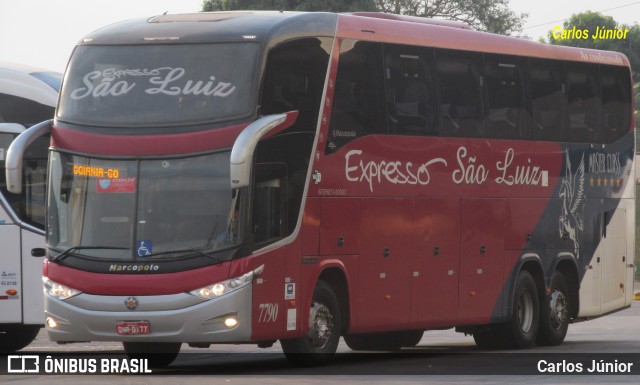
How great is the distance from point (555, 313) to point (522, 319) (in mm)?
1016

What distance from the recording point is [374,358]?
21719 mm

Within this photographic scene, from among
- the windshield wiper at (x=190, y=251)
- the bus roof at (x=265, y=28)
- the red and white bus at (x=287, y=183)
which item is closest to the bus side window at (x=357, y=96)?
the red and white bus at (x=287, y=183)

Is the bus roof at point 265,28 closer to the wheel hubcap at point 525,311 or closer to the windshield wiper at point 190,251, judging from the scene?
the windshield wiper at point 190,251

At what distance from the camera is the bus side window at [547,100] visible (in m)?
24.0

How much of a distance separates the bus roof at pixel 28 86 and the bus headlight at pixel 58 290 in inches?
175

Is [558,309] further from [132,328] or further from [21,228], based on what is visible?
[132,328]

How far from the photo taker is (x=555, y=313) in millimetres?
24844

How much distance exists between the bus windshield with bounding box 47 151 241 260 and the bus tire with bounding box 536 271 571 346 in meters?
8.00

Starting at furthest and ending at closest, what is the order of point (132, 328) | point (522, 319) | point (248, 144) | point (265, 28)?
point (522, 319) < point (265, 28) < point (132, 328) < point (248, 144)

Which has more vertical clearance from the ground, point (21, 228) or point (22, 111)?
point (22, 111)

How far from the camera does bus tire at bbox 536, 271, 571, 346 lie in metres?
24.5

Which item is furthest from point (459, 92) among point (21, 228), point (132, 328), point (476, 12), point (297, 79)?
point (476, 12)

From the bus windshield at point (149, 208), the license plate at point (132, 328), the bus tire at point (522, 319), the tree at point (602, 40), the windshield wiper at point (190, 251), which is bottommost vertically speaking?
the tree at point (602, 40)

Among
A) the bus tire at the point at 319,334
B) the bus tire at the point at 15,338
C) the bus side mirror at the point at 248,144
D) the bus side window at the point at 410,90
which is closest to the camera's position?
the bus side mirror at the point at 248,144
